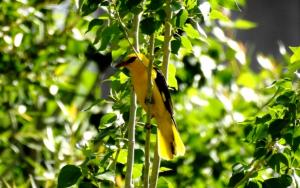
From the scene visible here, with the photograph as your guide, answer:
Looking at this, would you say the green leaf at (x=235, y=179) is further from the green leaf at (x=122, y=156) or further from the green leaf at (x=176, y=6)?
the green leaf at (x=176, y=6)

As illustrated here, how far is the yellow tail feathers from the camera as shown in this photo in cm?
203

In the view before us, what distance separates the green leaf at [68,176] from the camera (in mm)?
1823

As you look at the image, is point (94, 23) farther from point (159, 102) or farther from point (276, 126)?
point (276, 126)

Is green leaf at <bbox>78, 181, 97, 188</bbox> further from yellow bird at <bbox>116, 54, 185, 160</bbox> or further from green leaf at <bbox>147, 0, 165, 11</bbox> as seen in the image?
green leaf at <bbox>147, 0, 165, 11</bbox>

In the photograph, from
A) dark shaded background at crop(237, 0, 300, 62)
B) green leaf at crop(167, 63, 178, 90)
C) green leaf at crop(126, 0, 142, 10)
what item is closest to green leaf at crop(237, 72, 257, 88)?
green leaf at crop(167, 63, 178, 90)

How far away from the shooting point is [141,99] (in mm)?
2041

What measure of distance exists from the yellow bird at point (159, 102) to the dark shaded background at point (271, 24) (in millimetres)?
6390

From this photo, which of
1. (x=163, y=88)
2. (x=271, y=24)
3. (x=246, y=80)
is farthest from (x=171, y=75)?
(x=271, y=24)

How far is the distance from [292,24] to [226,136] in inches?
224

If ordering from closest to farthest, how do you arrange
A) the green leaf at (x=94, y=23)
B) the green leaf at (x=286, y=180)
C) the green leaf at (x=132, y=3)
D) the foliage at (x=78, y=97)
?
the green leaf at (x=132, y=3)
the green leaf at (x=286, y=180)
the green leaf at (x=94, y=23)
the foliage at (x=78, y=97)

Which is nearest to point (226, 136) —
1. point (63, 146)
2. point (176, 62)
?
point (176, 62)

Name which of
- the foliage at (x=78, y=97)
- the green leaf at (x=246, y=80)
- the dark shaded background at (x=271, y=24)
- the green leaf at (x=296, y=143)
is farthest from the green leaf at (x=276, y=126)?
the dark shaded background at (x=271, y=24)

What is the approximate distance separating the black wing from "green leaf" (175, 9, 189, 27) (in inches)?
6.2

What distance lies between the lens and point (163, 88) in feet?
6.41
